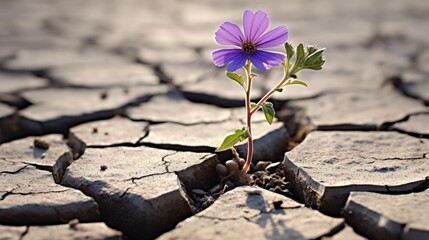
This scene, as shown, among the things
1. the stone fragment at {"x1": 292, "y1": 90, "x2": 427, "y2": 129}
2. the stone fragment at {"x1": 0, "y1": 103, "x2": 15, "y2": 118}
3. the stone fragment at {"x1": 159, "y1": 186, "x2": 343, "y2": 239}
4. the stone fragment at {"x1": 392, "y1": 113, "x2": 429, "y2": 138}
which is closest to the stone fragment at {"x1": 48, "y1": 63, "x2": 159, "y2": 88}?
the stone fragment at {"x1": 0, "y1": 103, "x2": 15, "y2": 118}

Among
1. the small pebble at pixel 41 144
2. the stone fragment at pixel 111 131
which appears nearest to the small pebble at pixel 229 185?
the stone fragment at pixel 111 131

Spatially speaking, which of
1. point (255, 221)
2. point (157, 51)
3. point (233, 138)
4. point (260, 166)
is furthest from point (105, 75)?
point (255, 221)

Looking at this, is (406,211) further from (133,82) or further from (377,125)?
(133,82)

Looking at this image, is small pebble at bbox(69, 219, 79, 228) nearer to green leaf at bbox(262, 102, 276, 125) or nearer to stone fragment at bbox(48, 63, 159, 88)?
green leaf at bbox(262, 102, 276, 125)

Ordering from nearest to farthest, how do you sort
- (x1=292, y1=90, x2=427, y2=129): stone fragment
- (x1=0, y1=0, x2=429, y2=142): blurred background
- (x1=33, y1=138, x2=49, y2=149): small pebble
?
1. (x1=33, y1=138, x2=49, y2=149): small pebble
2. (x1=292, y1=90, x2=427, y2=129): stone fragment
3. (x1=0, y1=0, x2=429, y2=142): blurred background

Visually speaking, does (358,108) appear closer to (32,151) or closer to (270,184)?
(270,184)

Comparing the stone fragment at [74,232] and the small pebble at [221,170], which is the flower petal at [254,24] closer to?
the small pebble at [221,170]

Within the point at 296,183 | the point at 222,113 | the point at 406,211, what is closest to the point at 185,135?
the point at 222,113
